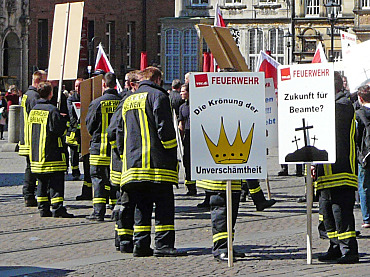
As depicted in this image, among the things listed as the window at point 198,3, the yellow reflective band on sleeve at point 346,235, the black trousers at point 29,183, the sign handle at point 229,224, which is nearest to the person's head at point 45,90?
the black trousers at point 29,183

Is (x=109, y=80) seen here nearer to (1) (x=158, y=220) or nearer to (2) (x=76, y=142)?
(1) (x=158, y=220)

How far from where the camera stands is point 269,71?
658 inches

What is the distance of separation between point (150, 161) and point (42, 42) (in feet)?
158

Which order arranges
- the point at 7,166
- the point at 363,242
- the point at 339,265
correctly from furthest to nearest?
the point at 7,166 → the point at 363,242 → the point at 339,265

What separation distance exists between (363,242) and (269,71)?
19.6ft

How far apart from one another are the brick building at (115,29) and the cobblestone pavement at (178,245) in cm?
4198

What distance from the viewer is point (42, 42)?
57438 mm

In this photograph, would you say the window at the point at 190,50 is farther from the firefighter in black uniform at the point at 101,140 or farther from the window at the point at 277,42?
the firefighter in black uniform at the point at 101,140

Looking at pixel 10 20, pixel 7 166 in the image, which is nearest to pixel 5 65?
pixel 10 20

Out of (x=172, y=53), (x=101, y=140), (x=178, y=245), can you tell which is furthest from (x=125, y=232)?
(x=172, y=53)

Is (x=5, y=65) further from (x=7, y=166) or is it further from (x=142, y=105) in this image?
(x=142, y=105)

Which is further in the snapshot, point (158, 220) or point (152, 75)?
point (152, 75)

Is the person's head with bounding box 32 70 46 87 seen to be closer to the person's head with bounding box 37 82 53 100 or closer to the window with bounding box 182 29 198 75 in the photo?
the person's head with bounding box 37 82 53 100

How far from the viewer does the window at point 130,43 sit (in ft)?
204
